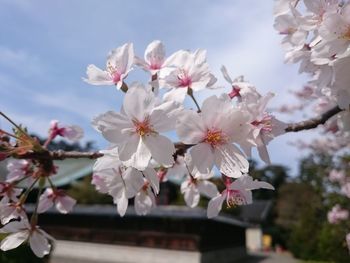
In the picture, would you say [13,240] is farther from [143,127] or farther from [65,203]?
[143,127]

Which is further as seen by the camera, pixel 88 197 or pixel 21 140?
pixel 88 197

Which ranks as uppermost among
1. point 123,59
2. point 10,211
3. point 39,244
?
point 123,59

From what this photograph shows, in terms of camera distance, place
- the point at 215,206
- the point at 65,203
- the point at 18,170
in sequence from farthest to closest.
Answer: the point at 65,203
the point at 18,170
the point at 215,206

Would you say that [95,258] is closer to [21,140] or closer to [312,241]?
[312,241]

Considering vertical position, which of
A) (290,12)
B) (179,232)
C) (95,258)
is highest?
(290,12)

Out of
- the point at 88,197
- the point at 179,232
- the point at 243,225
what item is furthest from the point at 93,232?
the point at 243,225

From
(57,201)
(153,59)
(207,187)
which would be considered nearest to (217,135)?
(153,59)

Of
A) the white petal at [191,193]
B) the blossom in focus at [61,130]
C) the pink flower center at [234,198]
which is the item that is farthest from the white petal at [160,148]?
the blossom in focus at [61,130]
